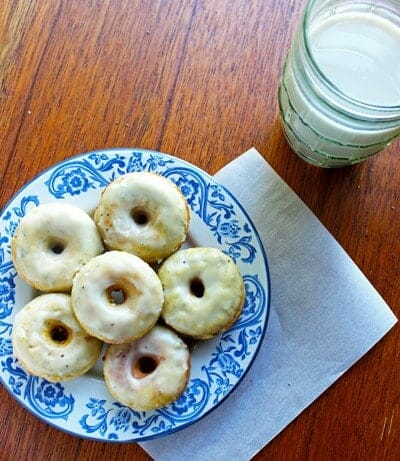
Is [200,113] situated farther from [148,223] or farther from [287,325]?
[287,325]

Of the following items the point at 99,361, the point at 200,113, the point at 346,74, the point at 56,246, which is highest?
the point at 346,74

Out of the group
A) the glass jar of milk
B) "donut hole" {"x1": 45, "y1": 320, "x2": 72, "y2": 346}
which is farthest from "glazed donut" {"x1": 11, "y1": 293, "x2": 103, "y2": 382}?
the glass jar of milk

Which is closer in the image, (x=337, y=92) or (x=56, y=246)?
(x=337, y=92)

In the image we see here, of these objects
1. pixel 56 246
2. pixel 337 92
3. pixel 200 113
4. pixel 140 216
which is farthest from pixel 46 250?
pixel 337 92

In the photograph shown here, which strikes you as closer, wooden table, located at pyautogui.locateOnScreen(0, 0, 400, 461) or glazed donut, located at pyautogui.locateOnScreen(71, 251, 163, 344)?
glazed donut, located at pyautogui.locateOnScreen(71, 251, 163, 344)

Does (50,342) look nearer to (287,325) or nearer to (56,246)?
(56,246)

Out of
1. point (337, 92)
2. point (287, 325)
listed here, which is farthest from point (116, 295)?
point (337, 92)

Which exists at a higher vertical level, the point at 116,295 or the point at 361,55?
the point at 361,55

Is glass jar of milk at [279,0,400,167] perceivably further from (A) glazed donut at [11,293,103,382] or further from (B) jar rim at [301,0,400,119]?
(A) glazed donut at [11,293,103,382]
